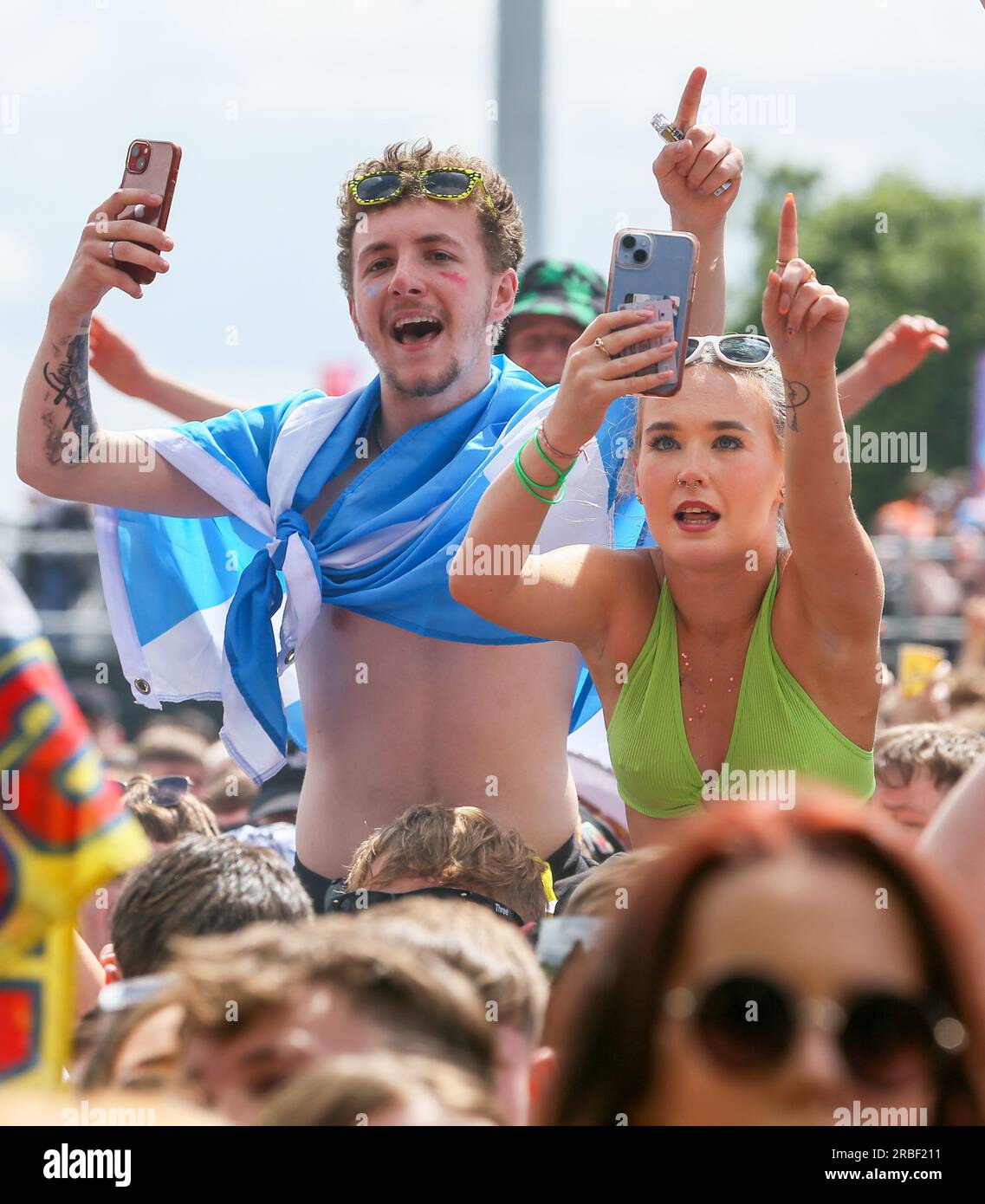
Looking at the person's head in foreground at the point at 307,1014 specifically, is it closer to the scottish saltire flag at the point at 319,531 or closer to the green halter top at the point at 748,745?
the green halter top at the point at 748,745

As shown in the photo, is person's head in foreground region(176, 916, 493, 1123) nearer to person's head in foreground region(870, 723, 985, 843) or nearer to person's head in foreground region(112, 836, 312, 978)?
person's head in foreground region(112, 836, 312, 978)

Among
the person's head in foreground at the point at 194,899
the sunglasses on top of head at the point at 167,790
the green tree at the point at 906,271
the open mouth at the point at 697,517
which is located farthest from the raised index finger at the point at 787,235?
the green tree at the point at 906,271

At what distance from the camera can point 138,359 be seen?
4.26 meters

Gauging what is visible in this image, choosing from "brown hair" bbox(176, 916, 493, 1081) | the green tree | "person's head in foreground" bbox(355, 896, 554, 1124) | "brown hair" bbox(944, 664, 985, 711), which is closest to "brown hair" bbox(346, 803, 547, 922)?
"person's head in foreground" bbox(355, 896, 554, 1124)

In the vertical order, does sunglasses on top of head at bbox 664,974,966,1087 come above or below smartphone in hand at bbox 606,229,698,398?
below

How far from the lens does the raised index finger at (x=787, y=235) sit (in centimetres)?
246

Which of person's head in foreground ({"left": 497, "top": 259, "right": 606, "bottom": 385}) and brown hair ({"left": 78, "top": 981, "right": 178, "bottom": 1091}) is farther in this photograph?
person's head in foreground ({"left": 497, "top": 259, "right": 606, "bottom": 385})

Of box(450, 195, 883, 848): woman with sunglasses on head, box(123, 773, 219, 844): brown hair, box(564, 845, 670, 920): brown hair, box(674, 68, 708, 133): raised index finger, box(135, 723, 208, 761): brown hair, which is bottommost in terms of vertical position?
box(123, 773, 219, 844): brown hair

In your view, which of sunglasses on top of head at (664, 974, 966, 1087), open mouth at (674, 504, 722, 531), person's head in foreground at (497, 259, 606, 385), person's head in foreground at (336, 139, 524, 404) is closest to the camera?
sunglasses on top of head at (664, 974, 966, 1087)

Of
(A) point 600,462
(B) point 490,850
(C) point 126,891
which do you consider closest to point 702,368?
(A) point 600,462

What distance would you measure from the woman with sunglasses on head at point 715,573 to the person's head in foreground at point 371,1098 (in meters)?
1.34

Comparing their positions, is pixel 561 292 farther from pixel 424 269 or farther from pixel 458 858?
pixel 458 858

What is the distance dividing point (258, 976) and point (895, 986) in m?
0.61

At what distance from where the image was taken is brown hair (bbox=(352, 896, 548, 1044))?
1.78 metres
